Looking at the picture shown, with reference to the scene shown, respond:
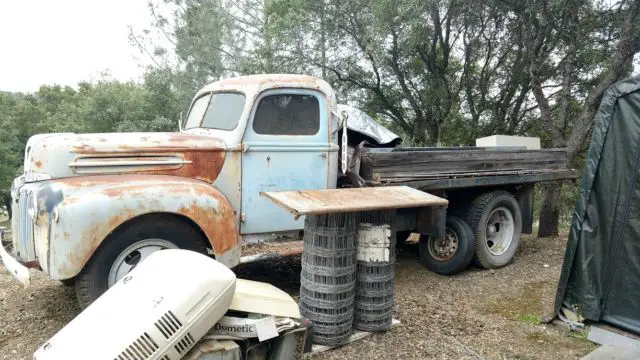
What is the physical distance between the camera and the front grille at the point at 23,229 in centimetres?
354

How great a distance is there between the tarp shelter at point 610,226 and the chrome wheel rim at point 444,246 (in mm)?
1517

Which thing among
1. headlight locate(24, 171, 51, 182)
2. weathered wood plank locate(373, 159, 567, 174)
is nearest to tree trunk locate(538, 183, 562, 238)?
weathered wood plank locate(373, 159, 567, 174)

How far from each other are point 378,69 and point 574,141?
5.02 m

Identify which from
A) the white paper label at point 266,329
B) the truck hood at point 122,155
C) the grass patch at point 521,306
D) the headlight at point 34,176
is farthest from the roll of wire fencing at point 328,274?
the headlight at point 34,176

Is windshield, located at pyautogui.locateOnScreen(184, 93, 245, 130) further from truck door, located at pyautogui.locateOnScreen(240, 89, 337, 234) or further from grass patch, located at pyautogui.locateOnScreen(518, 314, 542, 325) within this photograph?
grass patch, located at pyautogui.locateOnScreen(518, 314, 542, 325)

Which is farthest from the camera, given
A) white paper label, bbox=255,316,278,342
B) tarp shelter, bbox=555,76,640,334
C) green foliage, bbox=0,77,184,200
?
green foliage, bbox=0,77,184,200

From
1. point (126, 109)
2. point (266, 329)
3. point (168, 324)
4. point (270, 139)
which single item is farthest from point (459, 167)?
point (126, 109)

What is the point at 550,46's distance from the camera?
901 cm

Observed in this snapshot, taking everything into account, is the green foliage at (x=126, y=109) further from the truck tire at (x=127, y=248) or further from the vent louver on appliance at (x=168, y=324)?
the vent louver on appliance at (x=168, y=324)

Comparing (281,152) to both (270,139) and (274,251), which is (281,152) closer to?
(270,139)

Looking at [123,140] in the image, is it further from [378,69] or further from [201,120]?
[378,69]

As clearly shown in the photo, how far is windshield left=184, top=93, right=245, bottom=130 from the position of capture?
14.7 ft

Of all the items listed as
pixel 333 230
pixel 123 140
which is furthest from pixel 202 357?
pixel 123 140

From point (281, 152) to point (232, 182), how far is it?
558mm
